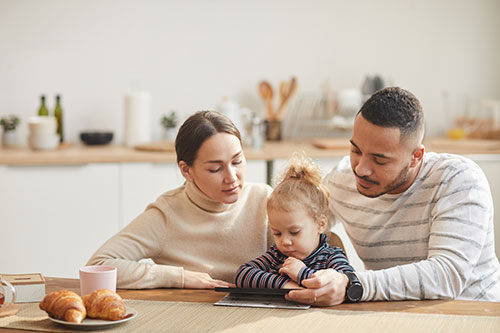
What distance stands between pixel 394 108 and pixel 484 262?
0.53 meters

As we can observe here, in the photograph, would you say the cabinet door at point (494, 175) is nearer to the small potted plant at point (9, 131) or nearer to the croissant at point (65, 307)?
the small potted plant at point (9, 131)

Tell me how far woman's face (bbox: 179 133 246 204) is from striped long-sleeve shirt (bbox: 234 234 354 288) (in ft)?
0.72

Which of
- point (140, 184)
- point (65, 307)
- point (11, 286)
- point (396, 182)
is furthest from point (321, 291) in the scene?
point (140, 184)

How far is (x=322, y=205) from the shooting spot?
1.96m

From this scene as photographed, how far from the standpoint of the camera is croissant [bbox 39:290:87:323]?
4.92ft

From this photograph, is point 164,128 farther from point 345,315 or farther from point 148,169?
point 345,315

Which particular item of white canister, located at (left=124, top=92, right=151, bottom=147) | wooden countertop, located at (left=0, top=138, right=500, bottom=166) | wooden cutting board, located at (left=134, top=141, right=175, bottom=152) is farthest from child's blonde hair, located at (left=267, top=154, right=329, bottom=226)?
→ white canister, located at (left=124, top=92, right=151, bottom=147)

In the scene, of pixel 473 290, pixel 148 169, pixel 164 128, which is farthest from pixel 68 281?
pixel 164 128

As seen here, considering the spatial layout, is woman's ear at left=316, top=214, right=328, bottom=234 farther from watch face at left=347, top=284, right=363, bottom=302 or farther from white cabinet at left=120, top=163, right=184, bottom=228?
white cabinet at left=120, top=163, right=184, bottom=228

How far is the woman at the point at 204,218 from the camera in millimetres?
2016

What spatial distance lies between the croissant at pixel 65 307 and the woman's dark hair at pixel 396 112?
94 centimetres

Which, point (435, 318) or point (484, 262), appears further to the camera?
point (484, 262)

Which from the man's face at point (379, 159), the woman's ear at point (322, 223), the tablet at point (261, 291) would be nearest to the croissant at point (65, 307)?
the tablet at point (261, 291)

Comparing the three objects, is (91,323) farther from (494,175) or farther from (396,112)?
(494,175)
